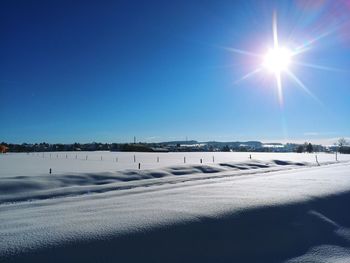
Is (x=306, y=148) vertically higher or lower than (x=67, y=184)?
higher

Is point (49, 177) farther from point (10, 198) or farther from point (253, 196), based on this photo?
point (253, 196)

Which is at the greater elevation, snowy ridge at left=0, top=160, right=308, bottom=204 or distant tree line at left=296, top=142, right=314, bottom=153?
distant tree line at left=296, top=142, right=314, bottom=153

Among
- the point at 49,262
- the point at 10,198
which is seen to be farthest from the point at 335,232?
the point at 10,198

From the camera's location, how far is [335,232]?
806 centimetres

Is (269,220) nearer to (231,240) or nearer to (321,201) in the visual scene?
(231,240)

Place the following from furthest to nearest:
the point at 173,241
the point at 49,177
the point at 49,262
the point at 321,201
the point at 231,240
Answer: the point at 49,177 < the point at 321,201 < the point at 231,240 < the point at 173,241 < the point at 49,262

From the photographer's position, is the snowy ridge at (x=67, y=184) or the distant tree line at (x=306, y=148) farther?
the distant tree line at (x=306, y=148)

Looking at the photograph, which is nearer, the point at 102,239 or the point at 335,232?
the point at 102,239

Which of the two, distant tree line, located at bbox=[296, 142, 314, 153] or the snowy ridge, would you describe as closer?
the snowy ridge

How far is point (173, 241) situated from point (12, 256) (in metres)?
2.59

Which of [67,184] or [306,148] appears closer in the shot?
[67,184]

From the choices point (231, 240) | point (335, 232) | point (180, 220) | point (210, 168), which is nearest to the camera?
point (231, 240)

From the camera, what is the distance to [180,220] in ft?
23.9

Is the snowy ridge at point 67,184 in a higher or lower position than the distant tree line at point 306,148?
lower
